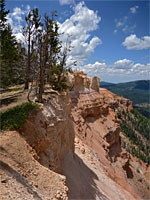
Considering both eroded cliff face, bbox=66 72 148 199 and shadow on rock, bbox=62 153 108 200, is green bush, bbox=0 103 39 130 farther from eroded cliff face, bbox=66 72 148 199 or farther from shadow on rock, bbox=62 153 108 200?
eroded cliff face, bbox=66 72 148 199

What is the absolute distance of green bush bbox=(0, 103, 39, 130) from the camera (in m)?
7.97

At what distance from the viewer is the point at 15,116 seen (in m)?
8.52

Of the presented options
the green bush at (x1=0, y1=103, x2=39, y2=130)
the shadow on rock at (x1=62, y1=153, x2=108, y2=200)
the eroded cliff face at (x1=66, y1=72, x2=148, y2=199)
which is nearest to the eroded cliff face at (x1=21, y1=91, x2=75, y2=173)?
the green bush at (x1=0, y1=103, x2=39, y2=130)

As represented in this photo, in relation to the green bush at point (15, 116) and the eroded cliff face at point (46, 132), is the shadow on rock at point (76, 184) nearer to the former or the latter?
the eroded cliff face at point (46, 132)

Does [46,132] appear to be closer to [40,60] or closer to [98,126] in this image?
[40,60]

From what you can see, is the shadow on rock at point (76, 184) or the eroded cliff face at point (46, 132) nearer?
the eroded cliff face at point (46, 132)

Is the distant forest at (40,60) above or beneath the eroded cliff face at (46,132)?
above

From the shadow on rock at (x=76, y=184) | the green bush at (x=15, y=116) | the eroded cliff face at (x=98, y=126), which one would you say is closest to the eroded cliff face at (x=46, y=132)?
the green bush at (x=15, y=116)

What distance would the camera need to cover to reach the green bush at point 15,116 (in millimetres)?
7967

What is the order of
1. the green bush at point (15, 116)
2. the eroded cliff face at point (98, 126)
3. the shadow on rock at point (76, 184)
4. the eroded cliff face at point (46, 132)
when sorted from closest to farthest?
the green bush at point (15, 116)
the eroded cliff face at point (46, 132)
the shadow on rock at point (76, 184)
the eroded cliff face at point (98, 126)

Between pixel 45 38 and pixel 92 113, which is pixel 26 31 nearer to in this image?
pixel 45 38

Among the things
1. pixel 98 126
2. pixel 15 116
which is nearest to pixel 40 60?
pixel 15 116

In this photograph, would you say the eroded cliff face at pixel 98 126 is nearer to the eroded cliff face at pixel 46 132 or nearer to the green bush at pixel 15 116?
the eroded cliff face at pixel 46 132

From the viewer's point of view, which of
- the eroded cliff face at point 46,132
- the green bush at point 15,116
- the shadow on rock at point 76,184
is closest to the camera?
the green bush at point 15,116
